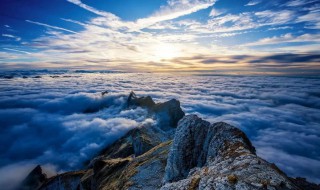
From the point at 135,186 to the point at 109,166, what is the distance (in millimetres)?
11921

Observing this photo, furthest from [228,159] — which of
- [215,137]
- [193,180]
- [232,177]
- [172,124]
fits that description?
[172,124]

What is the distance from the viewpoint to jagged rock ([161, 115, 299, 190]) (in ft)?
27.1

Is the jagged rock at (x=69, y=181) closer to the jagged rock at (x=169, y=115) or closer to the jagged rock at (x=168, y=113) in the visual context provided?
the jagged rock at (x=168, y=113)

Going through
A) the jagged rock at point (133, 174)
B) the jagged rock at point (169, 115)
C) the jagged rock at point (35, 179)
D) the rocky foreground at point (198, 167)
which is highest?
the rocky foreground at point (198, 167)

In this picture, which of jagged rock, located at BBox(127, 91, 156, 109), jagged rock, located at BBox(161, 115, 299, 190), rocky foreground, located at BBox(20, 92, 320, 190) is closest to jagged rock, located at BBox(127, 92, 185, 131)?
jagged rock, located at BBox(127, 91, 156, 109)

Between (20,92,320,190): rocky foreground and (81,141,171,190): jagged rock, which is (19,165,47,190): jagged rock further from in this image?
(81,141,171,190): jagged rock

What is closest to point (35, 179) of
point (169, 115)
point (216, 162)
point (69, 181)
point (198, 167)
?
Result: point (69, 181)

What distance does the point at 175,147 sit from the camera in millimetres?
18109

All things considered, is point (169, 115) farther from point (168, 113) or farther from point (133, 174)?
point (133, 174)

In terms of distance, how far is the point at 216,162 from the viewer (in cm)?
1249

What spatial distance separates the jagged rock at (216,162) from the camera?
8.26 metres

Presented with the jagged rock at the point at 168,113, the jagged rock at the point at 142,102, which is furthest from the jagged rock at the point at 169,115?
the jagged rock at the point at 142,102

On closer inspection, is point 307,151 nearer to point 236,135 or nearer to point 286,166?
point 286,166

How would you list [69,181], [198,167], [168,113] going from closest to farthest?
[198,167] → [69,181] → [168,113]
